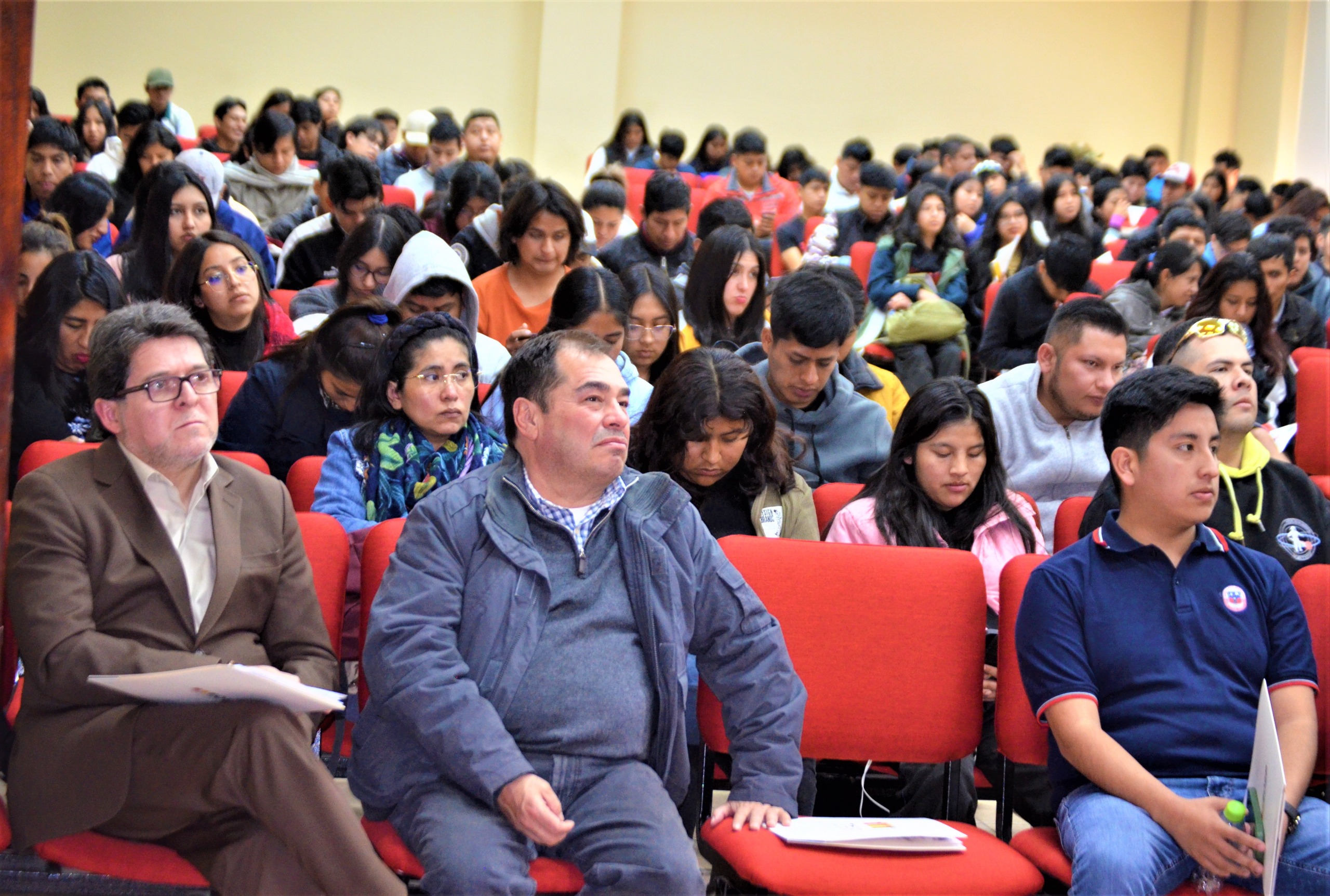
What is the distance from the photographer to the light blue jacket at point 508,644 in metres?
1.90

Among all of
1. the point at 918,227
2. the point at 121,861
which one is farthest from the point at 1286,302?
the point at 121,861

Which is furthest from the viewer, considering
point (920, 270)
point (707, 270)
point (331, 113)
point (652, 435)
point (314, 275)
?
point (331, 113)

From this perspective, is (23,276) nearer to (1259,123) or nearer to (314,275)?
(314,275)

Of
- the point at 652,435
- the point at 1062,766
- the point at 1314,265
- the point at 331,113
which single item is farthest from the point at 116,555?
the point at 331,113

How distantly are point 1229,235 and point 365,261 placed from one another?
4.32 m

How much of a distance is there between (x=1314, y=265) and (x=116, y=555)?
5568 millimetres

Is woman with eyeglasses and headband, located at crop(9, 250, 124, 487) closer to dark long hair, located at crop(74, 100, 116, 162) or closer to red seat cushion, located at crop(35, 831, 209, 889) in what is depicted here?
red seat cushion, located at crop(35, 831, 209, 889)

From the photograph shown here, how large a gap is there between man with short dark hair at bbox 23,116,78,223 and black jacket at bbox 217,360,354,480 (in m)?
3.01

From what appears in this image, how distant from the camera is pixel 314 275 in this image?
5.04m

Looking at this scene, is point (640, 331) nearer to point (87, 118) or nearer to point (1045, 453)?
point (1045, 453)

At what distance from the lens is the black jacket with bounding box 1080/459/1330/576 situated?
8.58ft

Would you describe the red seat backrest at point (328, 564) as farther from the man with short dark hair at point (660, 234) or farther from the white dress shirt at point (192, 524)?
the man with short dark hair at point (660, 234)

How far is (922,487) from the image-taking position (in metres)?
2.77

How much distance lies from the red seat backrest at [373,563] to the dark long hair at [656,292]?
1.57m
